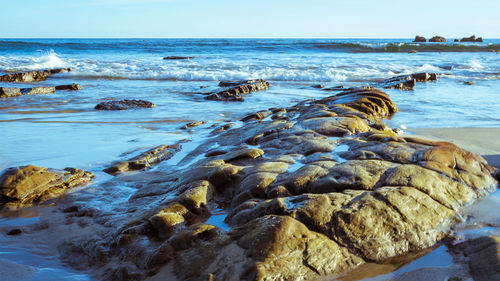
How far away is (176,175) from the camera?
419cm

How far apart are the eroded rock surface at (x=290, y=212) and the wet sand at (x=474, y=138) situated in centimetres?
117

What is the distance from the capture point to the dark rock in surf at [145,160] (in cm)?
482

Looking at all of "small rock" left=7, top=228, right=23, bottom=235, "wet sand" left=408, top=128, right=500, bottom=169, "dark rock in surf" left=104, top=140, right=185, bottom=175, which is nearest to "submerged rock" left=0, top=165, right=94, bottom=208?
"dark rock in surf" left=104, top=140, right=185, bottom=175

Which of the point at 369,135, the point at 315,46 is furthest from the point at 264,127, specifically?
the point at 315,46

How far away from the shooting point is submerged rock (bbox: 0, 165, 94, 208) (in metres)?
3.84

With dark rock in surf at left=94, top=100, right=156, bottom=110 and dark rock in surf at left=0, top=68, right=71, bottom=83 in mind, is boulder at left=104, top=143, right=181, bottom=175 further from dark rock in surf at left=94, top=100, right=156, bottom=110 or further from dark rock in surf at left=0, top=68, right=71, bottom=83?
dark rock in surf at left=0, top=68, right=71, bottom=83

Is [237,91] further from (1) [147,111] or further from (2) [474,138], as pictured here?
(2) [474,138]

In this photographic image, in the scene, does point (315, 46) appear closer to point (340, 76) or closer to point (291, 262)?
point (340, 76)

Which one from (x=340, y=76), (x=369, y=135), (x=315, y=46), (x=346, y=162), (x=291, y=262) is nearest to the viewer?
(x=291, y=262)

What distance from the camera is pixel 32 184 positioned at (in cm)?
398

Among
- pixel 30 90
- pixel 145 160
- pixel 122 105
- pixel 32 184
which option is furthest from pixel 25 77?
pixel 32 184

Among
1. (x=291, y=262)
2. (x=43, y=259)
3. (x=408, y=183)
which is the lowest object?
(x=43, y=259)

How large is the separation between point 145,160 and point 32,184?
1.38 m

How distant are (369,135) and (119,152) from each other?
10.8 feet
